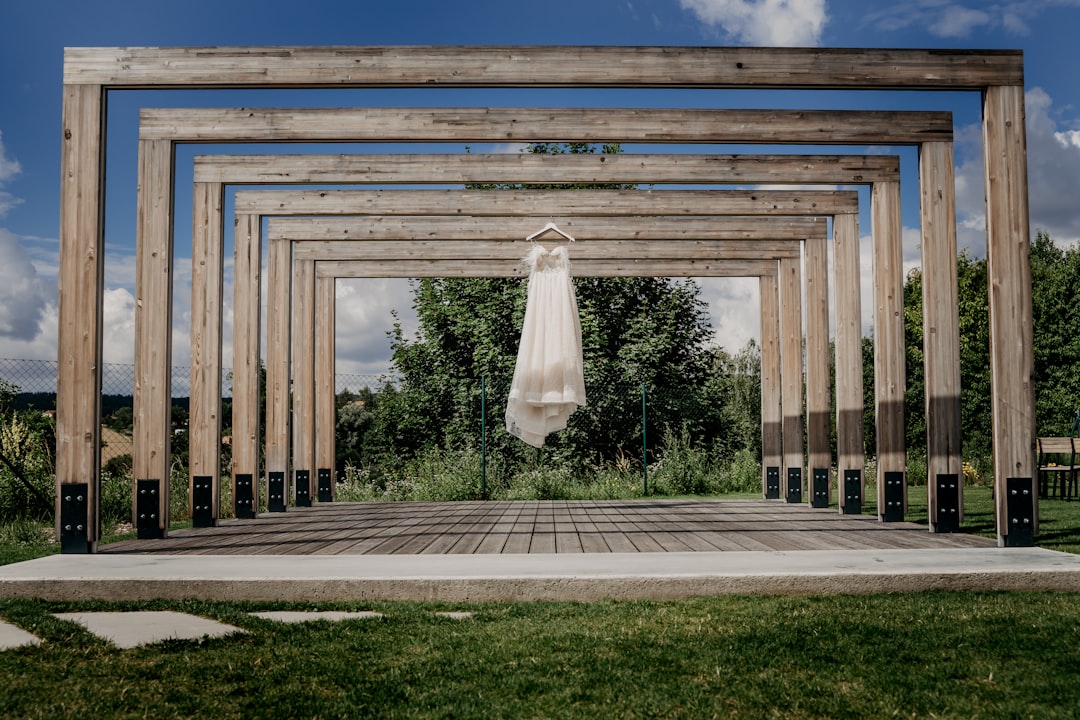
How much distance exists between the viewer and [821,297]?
10.8m

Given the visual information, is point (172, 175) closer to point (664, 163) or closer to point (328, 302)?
point (664, 163)

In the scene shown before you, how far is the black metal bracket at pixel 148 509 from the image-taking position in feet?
24.9

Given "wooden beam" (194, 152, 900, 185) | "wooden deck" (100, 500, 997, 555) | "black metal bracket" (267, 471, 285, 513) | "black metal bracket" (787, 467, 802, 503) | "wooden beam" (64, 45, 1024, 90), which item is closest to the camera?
"wooden beam" (64, 45, 1024, 90)

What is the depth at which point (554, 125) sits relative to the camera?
7852 millimetres

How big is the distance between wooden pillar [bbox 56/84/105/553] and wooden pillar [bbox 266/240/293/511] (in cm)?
425

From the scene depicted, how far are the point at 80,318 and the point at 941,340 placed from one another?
6.50 m

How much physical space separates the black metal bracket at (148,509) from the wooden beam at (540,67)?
3.10m

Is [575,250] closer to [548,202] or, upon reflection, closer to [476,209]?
[548,202]

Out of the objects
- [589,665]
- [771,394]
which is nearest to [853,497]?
[771,394]

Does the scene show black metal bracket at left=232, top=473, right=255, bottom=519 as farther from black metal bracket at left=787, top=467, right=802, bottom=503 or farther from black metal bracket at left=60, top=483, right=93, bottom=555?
black metal bracket at left=787, top=467, right=802, bottom=503

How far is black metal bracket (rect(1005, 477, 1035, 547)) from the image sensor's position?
6500 millimetres

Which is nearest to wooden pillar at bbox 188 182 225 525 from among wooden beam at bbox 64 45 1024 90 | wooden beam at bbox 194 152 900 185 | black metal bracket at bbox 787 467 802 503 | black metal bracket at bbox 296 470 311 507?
wooden beam at bbox 194 152 900 185

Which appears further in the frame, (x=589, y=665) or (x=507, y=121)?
(x=507, y=121)

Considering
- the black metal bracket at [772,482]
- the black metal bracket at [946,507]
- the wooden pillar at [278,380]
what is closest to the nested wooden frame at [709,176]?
the black metal bracket at [946,507]
